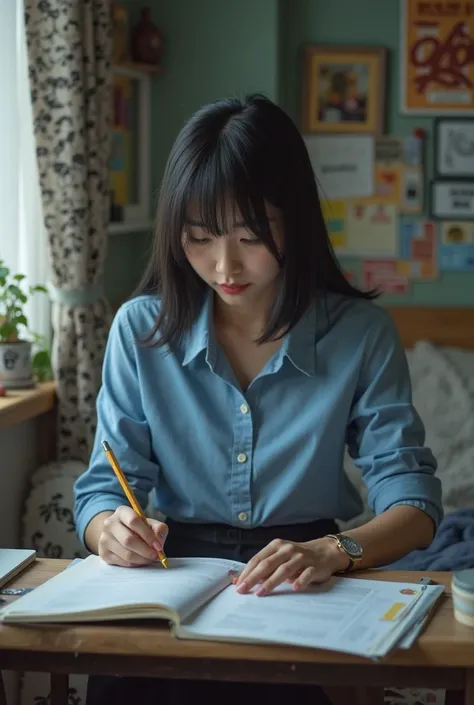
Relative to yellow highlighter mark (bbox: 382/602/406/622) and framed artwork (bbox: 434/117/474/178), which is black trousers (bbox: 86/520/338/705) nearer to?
yellow highlighter mark (bbox: 382/602/406/622)

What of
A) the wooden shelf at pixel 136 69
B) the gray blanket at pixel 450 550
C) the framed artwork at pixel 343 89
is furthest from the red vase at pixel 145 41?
the gray blanket at pixel 450 550

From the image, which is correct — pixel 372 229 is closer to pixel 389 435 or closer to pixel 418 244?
pixel 418 244

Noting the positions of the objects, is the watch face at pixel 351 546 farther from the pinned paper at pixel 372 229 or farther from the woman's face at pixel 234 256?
the pinned paper at pixel 372 229

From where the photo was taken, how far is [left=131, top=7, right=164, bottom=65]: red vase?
11.7ft

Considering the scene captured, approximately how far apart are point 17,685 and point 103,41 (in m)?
1.69

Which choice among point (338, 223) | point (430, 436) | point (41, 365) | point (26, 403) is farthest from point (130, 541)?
point (338, 223)

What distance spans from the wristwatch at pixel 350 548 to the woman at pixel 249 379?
6 centimetres

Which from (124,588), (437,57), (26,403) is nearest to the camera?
(124,588)

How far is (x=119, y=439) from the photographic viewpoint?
162 cm

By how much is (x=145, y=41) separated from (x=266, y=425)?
230 centimetres

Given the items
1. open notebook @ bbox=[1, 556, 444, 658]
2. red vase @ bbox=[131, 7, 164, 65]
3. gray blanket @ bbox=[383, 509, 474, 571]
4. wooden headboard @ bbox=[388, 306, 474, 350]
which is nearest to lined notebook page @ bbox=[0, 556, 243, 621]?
open notebook @ bbox=[1, 556, 444, 658]

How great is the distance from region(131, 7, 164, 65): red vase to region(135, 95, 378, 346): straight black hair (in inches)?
82.3

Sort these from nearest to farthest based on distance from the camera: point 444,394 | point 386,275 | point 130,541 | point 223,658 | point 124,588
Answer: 1. point 223,658
2. point 124,588
3. point 130,541
4. point 444,394
5. point 386,275

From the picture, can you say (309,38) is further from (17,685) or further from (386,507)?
(386,507)
